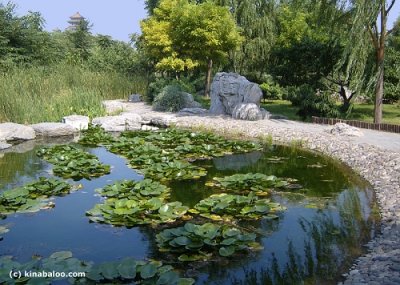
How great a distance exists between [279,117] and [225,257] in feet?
33.7

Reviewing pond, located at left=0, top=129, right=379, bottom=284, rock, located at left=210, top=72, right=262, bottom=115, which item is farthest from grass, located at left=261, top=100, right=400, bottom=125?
pond, located at left=0, top=129, right=379, bottom=284

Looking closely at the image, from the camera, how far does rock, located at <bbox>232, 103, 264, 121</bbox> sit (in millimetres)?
13500

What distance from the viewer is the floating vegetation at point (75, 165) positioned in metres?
7.38

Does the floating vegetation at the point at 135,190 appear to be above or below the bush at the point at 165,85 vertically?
below

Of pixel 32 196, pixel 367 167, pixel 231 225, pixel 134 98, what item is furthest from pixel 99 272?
pixel 134 98

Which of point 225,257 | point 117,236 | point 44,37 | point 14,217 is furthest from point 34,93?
point 225,257

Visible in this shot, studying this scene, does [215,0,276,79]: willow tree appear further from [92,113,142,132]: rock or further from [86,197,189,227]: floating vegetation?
[86,197,189,227]: floating vegetation

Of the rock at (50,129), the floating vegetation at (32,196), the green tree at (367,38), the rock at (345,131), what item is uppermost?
the green tree at (367,38)

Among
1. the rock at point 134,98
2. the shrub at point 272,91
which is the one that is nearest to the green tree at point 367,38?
the shrub at point 272,91

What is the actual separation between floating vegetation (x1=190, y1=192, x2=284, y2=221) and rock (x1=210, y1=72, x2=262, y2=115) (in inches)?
344

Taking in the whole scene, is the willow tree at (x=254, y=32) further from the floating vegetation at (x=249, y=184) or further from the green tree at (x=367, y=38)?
the floating vegetation at (x=249, y=184)

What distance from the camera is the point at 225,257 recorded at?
14.1ft

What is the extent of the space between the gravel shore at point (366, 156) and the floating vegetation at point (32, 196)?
411 cm

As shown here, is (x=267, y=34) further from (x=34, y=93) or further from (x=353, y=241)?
(x=353, y=241)
